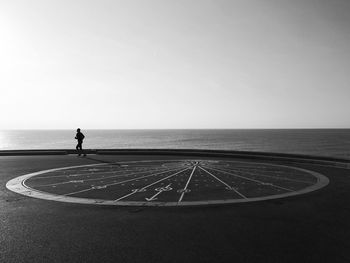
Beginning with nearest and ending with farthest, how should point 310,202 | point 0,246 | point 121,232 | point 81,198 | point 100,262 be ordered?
point 100,262
point 0,246
point 121,232
point 310,202
point 81,198

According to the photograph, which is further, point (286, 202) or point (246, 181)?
point (246, 181)

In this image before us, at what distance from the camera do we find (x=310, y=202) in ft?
33.0

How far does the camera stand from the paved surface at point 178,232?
19.6 feet

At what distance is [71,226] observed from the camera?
7.80 metres

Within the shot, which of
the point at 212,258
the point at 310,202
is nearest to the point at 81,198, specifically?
the point at 212,258

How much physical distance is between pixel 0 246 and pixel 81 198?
14.7ft

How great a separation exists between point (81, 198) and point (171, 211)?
3490 millimetres

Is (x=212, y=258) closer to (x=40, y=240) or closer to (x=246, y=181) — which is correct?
(x=40, y=240)

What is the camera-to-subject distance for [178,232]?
728cm

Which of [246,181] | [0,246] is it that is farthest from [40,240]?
[246,181]

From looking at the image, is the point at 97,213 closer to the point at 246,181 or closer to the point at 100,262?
the point at 100,262

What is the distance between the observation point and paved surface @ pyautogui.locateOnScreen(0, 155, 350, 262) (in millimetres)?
5969

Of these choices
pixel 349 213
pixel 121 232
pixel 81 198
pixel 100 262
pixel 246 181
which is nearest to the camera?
pixel 100 262

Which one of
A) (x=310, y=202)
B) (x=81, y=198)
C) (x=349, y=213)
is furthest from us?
(x=81, y=198)
